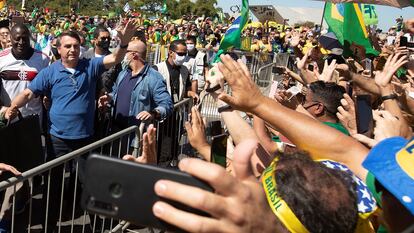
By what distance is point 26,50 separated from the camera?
5.11 meters

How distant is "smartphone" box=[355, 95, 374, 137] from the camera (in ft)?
9.43

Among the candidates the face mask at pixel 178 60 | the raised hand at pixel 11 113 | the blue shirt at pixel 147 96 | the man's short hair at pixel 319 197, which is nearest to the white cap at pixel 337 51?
the face mask at pixel 178 60

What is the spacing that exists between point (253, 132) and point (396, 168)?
54.0 inches

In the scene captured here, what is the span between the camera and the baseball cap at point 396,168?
1.34 m

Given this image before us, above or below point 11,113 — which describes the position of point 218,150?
Result: above

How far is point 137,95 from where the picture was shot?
483cm

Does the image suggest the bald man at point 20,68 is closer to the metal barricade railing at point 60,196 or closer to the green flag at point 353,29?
the metal barricade railing at point 60,196

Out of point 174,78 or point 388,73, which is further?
point 174,78

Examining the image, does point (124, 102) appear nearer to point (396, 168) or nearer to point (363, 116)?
point (363, 116)

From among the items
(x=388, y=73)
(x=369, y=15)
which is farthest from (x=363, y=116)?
(x=369, y=15)

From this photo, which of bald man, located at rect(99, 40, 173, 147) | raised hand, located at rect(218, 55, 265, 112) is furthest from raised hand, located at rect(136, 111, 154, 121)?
raised hand, located at rect(218, 55, 265, 112)

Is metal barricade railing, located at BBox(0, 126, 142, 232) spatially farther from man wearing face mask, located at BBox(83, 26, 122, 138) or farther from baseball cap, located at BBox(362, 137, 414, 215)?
baseball cap, located at BBox(362, 137, 414, 215)

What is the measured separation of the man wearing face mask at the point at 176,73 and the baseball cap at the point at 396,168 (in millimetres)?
4871

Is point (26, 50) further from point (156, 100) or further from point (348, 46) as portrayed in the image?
point (348, 46)
